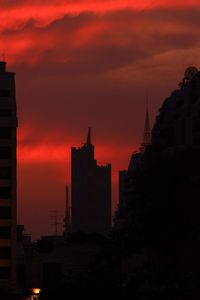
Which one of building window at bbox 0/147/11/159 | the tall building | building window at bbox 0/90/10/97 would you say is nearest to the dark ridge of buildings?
the tall building

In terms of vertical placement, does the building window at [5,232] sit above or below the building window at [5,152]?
below

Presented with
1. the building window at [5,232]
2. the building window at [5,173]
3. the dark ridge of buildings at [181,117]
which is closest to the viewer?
the dark ridge of buildings at [181,117]

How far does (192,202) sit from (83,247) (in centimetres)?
6390

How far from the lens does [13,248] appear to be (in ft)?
495

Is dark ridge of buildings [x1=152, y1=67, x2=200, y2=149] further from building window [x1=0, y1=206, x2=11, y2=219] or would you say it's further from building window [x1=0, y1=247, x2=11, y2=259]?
building window [x1=0, y1=247, x2=11, y2=259]

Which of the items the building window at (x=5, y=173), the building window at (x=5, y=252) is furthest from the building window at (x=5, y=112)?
the building window at (x=5, y=252)

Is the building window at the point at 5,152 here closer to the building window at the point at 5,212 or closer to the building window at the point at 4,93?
the building window at the point at 5,212

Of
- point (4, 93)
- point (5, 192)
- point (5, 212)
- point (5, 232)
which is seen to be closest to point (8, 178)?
point (5, 192)

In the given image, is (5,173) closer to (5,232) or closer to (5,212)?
(5,212)

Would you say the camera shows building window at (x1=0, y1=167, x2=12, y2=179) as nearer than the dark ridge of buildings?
No

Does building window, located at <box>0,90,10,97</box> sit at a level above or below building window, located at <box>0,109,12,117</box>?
above

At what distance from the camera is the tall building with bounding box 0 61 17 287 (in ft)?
493

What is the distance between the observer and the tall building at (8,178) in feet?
493

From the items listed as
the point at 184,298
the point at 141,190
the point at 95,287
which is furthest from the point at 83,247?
the point at 184,298
